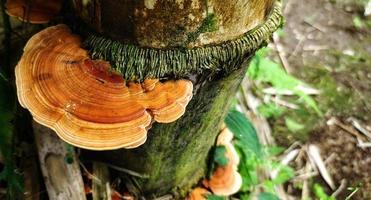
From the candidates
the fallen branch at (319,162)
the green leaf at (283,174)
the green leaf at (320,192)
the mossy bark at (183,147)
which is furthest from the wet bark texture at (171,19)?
the fallen branch at (319,162)

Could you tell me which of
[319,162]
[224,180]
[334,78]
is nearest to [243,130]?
[224,180]

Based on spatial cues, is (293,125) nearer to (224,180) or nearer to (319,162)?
(319,162)

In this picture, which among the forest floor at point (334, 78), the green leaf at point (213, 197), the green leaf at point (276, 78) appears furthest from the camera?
the green leaf at point (276, 78)

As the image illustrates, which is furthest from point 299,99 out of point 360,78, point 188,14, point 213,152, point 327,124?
point 188,14

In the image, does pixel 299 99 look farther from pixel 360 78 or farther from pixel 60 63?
pixel 60 63

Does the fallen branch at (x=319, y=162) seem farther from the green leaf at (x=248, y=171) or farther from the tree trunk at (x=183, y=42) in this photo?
the tree trunk at (x=183, y=42)

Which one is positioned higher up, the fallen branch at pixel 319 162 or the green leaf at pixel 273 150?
the green leaf at pixel 273 150

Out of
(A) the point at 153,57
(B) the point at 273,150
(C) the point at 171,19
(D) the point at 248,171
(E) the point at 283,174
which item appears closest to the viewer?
(C) the point at 171,19
